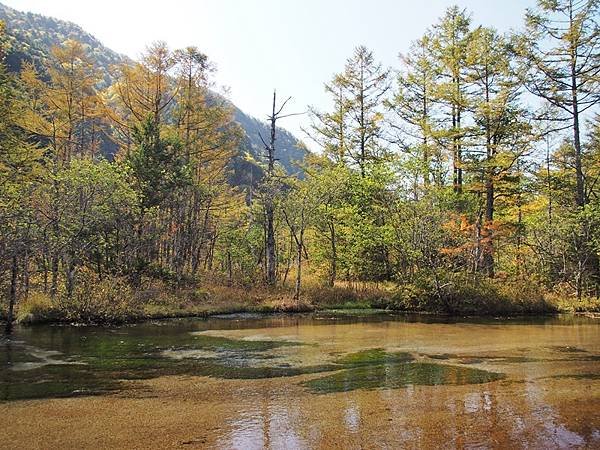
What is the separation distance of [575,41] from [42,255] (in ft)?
73.6

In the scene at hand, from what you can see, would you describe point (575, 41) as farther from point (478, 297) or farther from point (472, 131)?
point (478, 297)

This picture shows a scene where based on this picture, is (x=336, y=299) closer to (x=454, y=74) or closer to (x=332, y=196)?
(x=332, y=196)

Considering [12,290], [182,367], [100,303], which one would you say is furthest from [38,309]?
[182,367]

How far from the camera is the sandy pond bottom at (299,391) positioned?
481 cm

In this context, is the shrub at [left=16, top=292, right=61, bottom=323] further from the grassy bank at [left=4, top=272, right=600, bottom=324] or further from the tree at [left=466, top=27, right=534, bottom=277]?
the tree at [left=466, top=27, right=534, bottom=277]

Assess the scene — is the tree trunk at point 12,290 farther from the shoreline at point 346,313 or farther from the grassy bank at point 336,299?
the shoreline at point 346,313

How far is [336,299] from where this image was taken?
67.7 ft

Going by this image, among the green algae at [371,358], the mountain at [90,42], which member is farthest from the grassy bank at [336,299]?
the mountain at [90,42]

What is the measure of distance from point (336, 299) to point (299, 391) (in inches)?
556

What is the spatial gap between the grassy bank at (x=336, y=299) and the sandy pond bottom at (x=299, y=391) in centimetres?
319

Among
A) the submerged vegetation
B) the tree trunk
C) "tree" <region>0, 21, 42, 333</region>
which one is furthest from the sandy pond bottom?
"tree" <region>0, 21, 42, 333</region>

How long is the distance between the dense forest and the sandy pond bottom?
5.34 meters

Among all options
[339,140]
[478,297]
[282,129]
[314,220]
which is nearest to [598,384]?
[478,297]

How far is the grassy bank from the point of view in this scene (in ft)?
50.3
